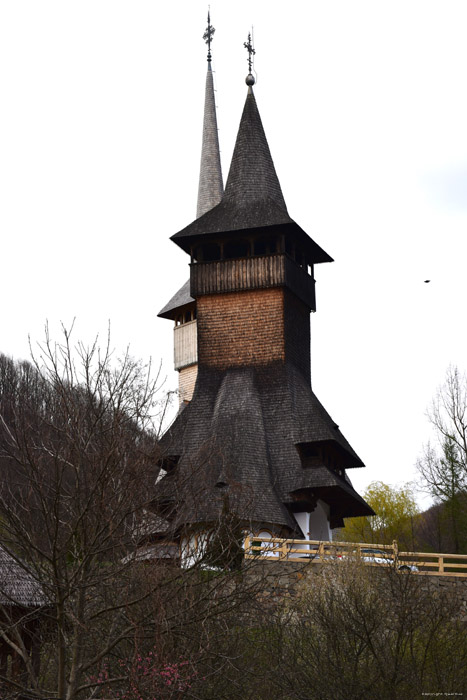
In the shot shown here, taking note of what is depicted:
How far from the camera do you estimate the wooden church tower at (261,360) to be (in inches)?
1186

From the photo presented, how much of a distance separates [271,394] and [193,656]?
20.4 metres

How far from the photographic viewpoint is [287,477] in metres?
30.3

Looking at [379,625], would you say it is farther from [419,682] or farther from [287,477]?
[287,477]

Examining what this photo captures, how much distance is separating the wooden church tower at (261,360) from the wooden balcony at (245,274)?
34mm

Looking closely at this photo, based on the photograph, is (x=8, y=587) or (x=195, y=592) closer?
(x=195, y=592)

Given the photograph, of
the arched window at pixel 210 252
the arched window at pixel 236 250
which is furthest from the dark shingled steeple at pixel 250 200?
the arched window at pixel 236 250

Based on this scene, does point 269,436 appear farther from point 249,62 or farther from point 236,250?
point 249,62

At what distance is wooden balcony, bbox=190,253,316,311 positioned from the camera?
1314 inches

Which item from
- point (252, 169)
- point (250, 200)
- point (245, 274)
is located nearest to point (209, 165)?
point (252, 169)

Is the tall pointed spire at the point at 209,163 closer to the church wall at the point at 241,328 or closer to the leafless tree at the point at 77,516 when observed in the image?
the church wall at the point at 241,328

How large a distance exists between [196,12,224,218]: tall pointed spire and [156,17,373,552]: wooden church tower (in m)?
16.4

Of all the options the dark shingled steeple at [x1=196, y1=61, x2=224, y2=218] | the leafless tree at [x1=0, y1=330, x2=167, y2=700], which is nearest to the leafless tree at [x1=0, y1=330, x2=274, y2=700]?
the leafless tree at [x1=0, y1=330, x2=167, y2=700]

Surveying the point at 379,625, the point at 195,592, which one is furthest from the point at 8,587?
the point at 379,625

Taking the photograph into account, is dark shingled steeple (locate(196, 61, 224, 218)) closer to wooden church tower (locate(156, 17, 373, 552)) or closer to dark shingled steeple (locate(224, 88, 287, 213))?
dark shingled steeple (locate(224, 88, 287, 213))
